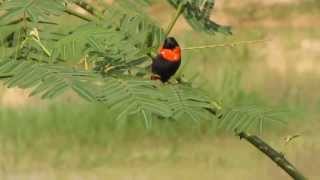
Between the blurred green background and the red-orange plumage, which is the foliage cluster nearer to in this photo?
the red-orange plumage

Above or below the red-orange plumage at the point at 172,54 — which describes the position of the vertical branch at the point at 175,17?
above

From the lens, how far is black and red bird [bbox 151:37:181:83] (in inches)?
48.9

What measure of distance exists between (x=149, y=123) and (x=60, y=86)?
100 millimetres

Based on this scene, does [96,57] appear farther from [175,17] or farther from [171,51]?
[175,17]

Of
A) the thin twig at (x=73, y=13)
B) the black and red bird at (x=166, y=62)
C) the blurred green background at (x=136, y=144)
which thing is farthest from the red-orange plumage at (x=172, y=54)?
the blurred green background at (x=136, y=144)

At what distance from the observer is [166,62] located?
1.26 meters

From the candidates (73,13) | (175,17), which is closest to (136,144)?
(175,17)

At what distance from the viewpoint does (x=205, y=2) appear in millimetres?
1482

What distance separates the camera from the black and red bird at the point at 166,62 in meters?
1.24

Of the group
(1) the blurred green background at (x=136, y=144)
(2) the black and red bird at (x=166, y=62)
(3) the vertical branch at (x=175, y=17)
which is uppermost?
(3) the vertical branch at (x=175, y=17)

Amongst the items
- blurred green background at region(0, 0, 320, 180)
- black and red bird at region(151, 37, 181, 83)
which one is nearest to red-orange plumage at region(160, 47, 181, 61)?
black and red bird at region(151, 37, 181, 83)

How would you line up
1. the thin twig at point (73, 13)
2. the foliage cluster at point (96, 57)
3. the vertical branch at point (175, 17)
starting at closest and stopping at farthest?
the foliage cluster at point (96, 57)
the thin twig at point (73, 13)
the vertical branch at point (175, 17)

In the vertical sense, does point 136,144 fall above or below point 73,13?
below

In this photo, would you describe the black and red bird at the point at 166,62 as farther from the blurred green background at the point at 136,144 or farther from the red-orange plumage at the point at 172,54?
the blurred green background at the point at 136,144
